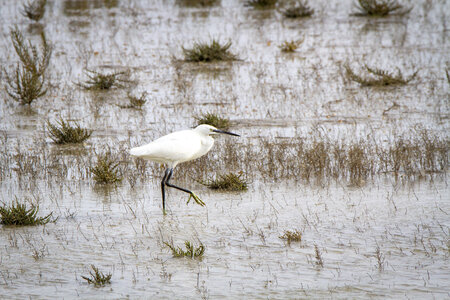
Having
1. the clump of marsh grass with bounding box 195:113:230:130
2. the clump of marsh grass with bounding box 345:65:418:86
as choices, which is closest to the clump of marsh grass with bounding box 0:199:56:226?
the clump of marsh grass with bounding box 195:113:230:130

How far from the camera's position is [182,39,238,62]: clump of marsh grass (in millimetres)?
15016

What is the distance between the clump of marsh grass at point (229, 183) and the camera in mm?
7703

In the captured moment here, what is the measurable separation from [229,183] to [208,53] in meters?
7.77

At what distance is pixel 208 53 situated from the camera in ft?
49.4

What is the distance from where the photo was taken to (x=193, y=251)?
5730mm

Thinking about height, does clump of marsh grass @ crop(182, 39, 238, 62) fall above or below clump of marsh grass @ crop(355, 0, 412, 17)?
below

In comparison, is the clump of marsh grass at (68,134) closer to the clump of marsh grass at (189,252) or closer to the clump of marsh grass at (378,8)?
the clump of marsh grass at (189,252)

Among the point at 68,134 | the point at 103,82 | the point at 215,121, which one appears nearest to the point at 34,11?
the point at 103,82

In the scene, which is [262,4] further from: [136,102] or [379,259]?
[379,259]

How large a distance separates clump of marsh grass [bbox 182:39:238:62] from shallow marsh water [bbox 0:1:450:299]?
299 mm

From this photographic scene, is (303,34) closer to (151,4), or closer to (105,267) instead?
(151,4)

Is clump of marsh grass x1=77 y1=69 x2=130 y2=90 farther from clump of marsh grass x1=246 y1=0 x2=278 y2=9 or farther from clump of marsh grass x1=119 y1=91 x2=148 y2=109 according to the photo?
clump of marsh grass x1=246 y1=0 x2=278 y2=9

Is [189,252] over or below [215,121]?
below

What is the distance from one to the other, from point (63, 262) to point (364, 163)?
420 centimetres
